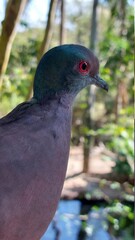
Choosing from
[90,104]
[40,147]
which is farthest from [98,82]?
[90,104]

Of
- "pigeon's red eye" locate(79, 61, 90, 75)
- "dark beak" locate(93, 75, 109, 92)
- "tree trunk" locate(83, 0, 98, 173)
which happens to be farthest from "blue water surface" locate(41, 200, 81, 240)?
"pigeon's red eye" locate(79, 61, 90, 75)

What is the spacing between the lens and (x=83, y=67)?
888 mm

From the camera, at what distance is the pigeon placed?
71 centimetres

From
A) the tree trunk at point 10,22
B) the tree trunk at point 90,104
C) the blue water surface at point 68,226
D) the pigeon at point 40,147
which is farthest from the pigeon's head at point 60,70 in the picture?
the tree trunk at point 90,104

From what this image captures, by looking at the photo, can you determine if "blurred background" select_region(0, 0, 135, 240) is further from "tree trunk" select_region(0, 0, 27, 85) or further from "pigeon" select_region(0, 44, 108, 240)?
"pigeon" select_region(0, 44, 108, 240)

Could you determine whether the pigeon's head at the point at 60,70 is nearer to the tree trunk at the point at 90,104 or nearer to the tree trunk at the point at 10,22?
the tree trunk at the point at 10,22

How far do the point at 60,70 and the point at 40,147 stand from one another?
0.18m

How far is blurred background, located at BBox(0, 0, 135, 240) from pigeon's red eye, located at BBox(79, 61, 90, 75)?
699 millimetres

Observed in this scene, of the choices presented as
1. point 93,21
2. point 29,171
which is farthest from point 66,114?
point 93,21

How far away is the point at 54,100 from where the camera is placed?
84 centimetres

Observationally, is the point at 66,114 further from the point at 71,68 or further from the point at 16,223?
the point at 16,223

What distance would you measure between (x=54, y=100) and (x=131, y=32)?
13.8 feet

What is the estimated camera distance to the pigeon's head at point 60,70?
85 centimetres

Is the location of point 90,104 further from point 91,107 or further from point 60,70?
point 60,70
